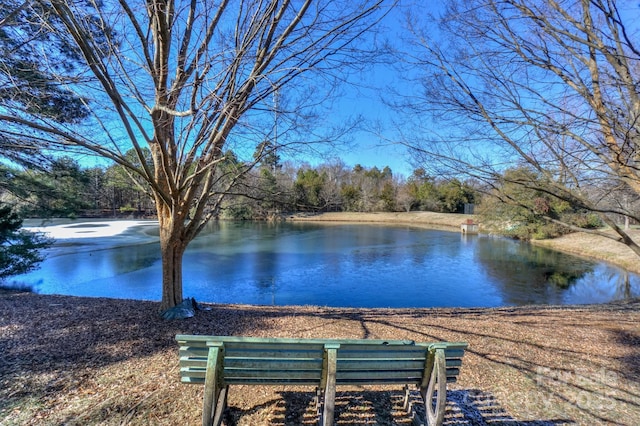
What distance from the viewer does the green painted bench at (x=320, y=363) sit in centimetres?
206

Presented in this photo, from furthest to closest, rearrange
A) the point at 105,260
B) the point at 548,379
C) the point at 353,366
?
the point at 105,260 → the point at 548,379 → the point at 353,366

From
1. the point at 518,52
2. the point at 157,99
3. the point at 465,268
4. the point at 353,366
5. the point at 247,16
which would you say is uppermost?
the point at 247,16

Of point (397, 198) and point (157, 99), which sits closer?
point (157, 99)

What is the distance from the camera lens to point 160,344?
3.39 meters

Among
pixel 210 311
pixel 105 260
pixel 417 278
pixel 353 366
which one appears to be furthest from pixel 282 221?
pixel 353 366

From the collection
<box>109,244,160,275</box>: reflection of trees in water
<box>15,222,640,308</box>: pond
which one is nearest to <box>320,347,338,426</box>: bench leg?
<box>15,222,640,308</box>: pond

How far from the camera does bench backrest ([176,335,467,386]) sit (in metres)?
2.09

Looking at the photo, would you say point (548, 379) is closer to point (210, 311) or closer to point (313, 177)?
point (210, 311)

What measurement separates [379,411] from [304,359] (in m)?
0.80

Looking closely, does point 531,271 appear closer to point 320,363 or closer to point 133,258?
point 320,363

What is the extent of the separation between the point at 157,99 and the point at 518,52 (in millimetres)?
4030

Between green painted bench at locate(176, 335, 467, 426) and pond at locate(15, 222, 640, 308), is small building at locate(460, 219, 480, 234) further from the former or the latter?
green painted bench at locate(176, 335, 467, 426)

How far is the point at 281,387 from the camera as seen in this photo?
8.82ft

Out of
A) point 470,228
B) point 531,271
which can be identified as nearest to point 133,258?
point 531,271
